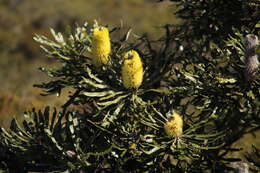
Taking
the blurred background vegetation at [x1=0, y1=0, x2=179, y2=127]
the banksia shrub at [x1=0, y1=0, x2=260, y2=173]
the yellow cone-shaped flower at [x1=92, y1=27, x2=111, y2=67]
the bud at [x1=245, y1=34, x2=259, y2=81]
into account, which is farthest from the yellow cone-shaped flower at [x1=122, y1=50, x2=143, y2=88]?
the blurred background vegetation at [x1=0, y1=0, x2=179, y2=127]

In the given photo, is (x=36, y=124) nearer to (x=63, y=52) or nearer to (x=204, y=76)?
(x=63, y=52)

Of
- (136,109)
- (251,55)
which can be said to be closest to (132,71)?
(136,109)

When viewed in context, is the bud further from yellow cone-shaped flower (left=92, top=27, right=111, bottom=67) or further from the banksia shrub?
yellow cone-shaped flower (left=92, top=27, right=111, bottom=67)

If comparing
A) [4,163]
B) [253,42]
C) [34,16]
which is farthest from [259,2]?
[34,16]

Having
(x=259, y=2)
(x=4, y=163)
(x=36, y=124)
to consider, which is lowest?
(x=4, y=163)

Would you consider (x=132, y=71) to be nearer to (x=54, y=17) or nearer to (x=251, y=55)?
(x=251, y=55)

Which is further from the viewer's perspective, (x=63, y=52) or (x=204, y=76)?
(x=63, y=52)

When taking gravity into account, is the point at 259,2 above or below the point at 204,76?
above
